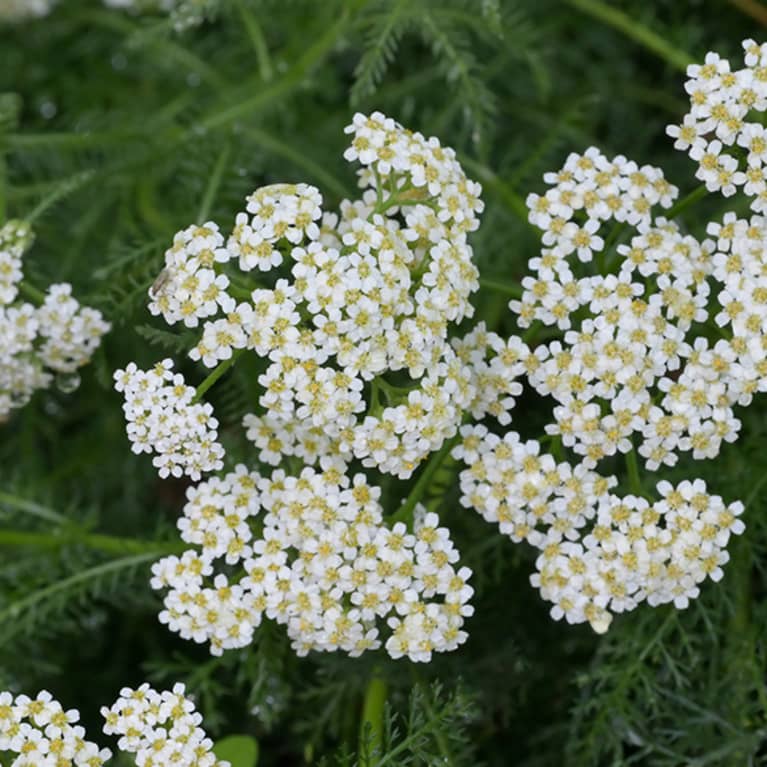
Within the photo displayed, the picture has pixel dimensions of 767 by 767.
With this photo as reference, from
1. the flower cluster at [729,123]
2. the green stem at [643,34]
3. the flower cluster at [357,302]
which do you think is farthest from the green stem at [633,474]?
the green stem at [643,34]

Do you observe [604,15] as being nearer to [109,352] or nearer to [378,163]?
[378,163]

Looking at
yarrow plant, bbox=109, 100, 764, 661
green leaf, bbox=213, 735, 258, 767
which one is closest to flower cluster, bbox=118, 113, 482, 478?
yarrow plant, bbox=109, 100, 764, 661

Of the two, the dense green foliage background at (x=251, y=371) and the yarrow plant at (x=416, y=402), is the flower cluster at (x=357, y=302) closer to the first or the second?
the yarrow plant at (x=416, y=402)

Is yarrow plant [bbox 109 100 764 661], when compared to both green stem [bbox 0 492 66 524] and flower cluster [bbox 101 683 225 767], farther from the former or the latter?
green stem [bbox 0 492 66 524]

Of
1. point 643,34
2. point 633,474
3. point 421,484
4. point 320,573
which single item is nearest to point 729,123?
point 633,474

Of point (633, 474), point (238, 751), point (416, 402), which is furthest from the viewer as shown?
point (238, 751)

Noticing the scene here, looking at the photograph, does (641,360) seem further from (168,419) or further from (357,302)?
(168,419)
